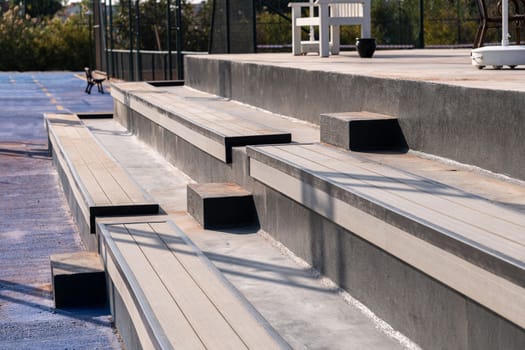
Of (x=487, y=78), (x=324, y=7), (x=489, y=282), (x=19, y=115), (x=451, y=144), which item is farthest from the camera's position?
(x=19, y=115)

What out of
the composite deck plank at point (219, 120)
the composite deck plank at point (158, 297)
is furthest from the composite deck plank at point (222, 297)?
the composite deck plank at point (219, 120)

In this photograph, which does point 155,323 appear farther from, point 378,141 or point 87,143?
point 87,143

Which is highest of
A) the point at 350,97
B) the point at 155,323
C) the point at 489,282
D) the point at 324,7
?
the point at 324,7

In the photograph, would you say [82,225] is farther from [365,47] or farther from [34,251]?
[365,47]

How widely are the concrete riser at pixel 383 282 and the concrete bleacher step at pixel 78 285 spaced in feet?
3.10

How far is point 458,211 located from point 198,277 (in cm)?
113

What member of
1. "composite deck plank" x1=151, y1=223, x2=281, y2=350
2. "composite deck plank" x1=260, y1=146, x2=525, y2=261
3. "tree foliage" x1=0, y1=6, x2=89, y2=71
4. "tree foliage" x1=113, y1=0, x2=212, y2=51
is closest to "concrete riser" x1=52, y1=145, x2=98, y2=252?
"composite deck plank" x1=151, y1=223, x2=281, y2=350

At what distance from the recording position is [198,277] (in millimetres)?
3939

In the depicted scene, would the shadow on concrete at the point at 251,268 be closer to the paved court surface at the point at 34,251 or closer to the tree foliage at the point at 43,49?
the paved court surface at the point at 34,251

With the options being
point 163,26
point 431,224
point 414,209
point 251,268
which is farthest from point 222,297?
point 163,26

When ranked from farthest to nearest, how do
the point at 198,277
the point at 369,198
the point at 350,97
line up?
the point at 350,97
the point at 198,277
the point at 369,198

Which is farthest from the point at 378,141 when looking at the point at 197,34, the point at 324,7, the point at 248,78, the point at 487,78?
the point at 197,34

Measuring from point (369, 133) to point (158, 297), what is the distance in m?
2.03

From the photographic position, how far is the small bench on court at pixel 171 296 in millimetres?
3176
